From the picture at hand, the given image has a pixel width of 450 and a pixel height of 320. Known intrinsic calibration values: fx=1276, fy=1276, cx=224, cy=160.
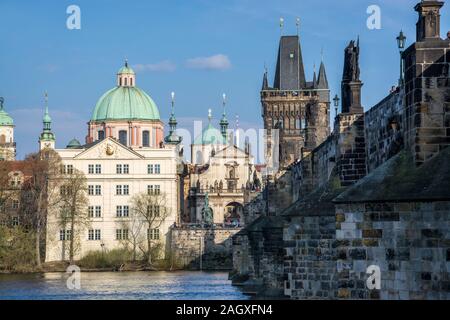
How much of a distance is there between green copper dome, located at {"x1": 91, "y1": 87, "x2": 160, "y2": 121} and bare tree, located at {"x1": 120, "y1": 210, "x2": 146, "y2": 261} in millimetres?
29890

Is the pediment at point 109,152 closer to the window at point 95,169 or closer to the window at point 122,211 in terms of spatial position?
the window at point 95,169

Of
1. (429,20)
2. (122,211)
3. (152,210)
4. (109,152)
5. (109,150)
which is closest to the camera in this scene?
(429,20)

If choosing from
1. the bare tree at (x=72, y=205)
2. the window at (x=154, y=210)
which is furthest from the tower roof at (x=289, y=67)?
the bare tree at (x=72, y=205)

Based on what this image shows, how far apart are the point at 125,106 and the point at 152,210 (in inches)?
1245

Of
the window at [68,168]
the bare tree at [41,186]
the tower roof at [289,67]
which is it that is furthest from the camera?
Answer: the tower roof at [289,67]

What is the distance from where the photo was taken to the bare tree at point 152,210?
130 metres

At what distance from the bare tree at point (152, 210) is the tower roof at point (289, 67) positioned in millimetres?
42005

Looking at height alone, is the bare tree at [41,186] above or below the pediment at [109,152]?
below

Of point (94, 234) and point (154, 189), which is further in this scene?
point (154, 189)

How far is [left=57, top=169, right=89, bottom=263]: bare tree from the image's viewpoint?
123438 mm

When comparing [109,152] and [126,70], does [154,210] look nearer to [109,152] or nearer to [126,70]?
[109,152]

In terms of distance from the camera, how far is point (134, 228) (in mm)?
129875

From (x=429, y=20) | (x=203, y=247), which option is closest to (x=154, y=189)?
(x=203, y=247)

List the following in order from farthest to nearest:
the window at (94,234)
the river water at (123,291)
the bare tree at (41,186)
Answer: the window at (94,234)
the bare tree at (41,186)
the river water at (123,291)
